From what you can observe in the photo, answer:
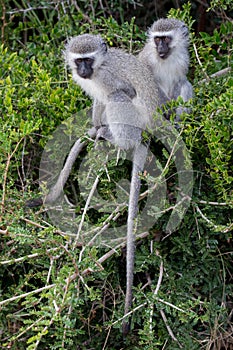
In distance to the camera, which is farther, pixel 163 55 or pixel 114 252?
pixel 163 55

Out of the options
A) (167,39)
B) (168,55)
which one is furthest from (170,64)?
(167,39)

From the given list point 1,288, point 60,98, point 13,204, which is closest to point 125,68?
point 60,98

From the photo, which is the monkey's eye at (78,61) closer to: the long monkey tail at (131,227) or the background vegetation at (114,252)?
the background vegetation at (114,252)

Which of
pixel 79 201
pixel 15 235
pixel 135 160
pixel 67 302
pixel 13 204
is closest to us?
pixel 67 302

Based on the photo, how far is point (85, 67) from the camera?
4.69 meters

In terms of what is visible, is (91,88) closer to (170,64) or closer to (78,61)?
(78,61)

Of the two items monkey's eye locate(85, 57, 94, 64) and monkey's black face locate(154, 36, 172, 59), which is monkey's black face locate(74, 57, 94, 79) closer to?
monkey's eye locate(85, 57, 94, 64)

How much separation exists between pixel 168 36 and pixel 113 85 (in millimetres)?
642

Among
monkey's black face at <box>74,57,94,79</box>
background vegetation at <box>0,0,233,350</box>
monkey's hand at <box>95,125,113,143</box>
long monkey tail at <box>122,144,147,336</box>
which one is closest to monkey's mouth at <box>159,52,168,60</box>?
background vegetation at <box>0,0,233,350</box>

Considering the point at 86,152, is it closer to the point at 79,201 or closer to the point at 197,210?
the point at 79,201

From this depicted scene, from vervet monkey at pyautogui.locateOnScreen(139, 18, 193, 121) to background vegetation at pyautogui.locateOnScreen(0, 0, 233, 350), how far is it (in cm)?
10

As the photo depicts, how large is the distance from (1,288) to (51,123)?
1.31m

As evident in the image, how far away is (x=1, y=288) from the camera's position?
464 centimetres

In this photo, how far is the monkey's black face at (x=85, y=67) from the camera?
15.4 feet
